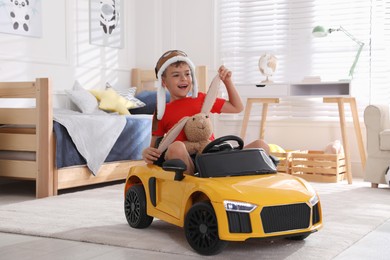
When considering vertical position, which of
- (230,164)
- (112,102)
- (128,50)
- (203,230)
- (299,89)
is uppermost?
(128,50)

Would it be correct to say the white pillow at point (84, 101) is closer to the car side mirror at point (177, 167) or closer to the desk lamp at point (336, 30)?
the desk lamp at point (336, 30)

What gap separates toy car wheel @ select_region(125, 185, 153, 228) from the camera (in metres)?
2.40

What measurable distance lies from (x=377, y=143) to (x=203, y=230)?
87.0 inches

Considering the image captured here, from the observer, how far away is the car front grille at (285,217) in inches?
75.6

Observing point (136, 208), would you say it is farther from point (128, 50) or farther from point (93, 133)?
point (128, 50)

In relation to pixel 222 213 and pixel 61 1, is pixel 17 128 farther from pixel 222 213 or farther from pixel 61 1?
pixel 222 213

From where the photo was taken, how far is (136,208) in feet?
7.98

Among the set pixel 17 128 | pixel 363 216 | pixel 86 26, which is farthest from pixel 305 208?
pixel 86 26

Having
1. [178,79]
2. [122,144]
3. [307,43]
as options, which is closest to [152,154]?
[178,79]

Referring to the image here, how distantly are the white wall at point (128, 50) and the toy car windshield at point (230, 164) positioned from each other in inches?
94.7

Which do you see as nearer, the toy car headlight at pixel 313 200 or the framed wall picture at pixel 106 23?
the toy car headlight at pixel 313 200

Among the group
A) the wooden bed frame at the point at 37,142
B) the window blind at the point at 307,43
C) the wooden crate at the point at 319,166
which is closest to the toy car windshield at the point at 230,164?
the wooden bed frame at the point at 37,142

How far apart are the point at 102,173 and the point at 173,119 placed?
4.98 ft

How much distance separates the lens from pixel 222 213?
6.25 ft
